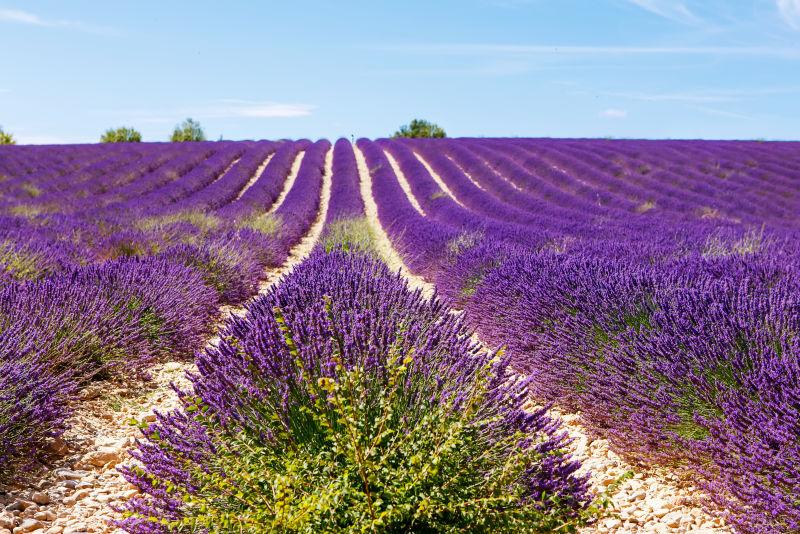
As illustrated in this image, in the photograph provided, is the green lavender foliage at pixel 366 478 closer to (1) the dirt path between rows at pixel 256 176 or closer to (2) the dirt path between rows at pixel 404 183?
(2) the dirt path between rows at pixel 404 183

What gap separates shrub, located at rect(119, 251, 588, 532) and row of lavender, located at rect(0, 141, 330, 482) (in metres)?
1.15

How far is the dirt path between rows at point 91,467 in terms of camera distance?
2426 millimetres

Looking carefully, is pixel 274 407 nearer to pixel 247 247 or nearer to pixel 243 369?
pixel 243 369

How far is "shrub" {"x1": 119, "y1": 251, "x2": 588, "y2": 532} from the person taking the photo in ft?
5.57

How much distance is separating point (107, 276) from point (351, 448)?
388 centimetres

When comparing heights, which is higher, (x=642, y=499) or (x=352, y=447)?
(x=352, y=447)

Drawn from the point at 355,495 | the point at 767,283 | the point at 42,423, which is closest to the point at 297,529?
the point at 355,495

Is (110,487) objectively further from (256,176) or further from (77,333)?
(256,176)

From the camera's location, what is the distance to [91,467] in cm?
292

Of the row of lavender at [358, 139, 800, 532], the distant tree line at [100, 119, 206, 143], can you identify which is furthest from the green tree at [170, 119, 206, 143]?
the row of lavender at [358, 139, 800, 532]

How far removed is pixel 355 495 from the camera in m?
1.71

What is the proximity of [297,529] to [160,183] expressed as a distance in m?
17.0

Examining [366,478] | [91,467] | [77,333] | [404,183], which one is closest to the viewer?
[366,478]

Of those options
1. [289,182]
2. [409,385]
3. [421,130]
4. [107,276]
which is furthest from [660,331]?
[421,130]
